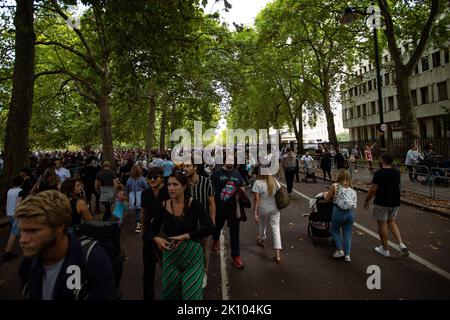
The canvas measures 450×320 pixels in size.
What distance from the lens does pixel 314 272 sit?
494 centimetres

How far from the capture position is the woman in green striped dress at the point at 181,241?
296cm

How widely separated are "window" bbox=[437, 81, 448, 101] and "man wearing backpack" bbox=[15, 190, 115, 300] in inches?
1584

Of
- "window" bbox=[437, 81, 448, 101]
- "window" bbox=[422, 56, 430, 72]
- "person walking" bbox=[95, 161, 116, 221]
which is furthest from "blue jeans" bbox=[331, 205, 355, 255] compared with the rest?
"window" bbox=[422, 56, 430, 72]

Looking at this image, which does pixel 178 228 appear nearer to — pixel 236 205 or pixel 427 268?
pixel 236 205

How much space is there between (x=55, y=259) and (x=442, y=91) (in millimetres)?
40924

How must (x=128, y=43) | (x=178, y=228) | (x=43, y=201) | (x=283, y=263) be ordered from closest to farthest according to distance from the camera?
(x=43, y=201) → (x=178, y=228) → (x=283, y=263) → (x=128, y=43)

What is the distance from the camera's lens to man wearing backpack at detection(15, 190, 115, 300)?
1.84 metres

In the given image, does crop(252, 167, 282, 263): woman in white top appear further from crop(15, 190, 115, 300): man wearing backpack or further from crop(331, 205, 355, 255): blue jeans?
crop(15, 190, 115, 300): man wearing backpack

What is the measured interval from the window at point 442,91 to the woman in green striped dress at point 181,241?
128ft

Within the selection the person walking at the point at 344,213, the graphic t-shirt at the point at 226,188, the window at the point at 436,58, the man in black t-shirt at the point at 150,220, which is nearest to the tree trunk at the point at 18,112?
the man in black t-shirt at the point at 150,220

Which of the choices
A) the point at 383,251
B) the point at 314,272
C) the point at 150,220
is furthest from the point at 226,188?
the point at 383,251
